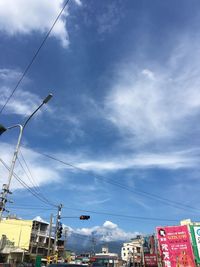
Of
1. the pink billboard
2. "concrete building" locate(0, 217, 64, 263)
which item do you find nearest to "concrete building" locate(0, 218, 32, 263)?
"concrete building" locate(0, 217, 64, 263)

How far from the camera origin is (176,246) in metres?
18.8

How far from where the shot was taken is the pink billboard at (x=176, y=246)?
722 inches

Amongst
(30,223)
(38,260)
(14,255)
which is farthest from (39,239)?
(38,260)

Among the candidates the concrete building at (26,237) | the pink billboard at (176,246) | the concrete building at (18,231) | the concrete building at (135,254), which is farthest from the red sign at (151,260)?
the pink billboard at (176,246)

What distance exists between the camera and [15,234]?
75.1 meters

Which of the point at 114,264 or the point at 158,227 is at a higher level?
the point at 114,264

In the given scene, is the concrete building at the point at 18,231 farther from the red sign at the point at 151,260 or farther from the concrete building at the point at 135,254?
the red sign at the point at 151,260

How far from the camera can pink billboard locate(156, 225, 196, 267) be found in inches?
722

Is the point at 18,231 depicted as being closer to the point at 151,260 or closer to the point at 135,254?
the point at 151,260

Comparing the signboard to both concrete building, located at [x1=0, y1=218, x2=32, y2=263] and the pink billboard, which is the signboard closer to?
the pink billboard

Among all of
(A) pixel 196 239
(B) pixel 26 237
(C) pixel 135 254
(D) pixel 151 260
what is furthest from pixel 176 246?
(C) pixel 135 254

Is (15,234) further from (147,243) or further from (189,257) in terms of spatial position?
(189,257)

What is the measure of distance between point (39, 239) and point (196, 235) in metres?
70.7

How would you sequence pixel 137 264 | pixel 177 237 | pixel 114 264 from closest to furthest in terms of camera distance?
1. pixel 177 237
2. pixel 137 264
3. pixel 114 264
